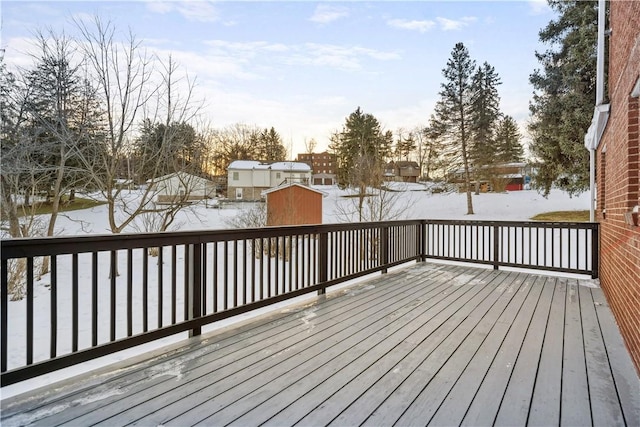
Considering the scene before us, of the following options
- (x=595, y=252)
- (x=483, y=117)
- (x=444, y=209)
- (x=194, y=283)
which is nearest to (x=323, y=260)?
(x=194, y=283)

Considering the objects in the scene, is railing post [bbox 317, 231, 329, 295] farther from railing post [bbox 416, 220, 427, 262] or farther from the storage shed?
the storage shed

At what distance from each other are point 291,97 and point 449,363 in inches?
379

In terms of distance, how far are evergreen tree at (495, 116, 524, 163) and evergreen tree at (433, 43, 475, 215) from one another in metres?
1.77

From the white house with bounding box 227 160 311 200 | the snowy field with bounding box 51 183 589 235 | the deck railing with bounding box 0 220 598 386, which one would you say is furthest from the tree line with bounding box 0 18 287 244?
the white house with bounding box 227 160 311 200

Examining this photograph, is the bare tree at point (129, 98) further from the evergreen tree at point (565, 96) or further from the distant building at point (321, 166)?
the distant building at point (321, 166)

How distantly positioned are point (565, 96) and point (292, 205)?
32.1ft

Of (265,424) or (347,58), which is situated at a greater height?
(347,58)

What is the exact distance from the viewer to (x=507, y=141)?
2155 cm

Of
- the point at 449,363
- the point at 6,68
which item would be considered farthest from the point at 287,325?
the point at 6,68

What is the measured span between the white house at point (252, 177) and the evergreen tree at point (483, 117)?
12.8m

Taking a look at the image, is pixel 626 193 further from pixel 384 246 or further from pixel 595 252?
pixel 384 246

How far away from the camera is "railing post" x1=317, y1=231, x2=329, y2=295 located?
13.6 ft

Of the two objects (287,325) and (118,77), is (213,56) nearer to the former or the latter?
(118,77)

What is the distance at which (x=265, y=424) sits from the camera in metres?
1.67
